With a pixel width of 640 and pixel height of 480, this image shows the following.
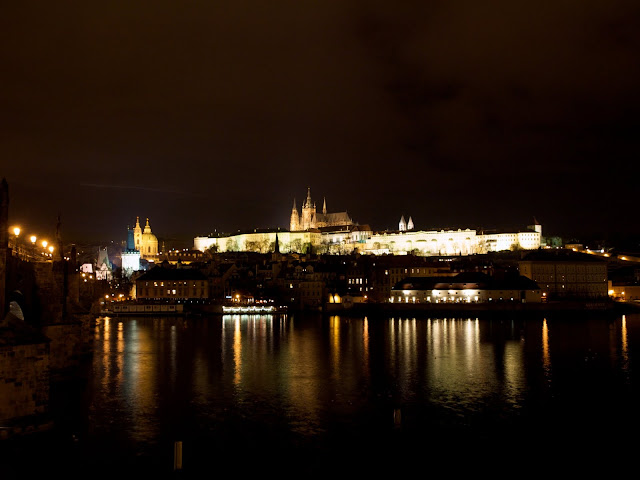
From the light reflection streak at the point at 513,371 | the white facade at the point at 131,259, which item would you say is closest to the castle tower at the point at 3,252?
the light reflection streak at the point at 513,371

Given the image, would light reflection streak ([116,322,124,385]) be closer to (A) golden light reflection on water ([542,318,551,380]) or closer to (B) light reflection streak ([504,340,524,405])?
(B) light reflection streak ([504,340,524,405])

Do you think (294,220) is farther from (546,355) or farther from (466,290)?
(546,355)

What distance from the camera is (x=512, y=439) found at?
38.9 ft

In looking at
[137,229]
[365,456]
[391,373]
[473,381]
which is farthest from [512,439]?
[137,229]

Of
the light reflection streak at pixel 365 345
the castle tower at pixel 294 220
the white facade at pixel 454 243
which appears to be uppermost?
the castle tower at pixel 294 220

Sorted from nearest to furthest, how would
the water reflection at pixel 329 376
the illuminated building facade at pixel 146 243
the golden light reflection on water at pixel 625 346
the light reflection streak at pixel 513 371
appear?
the water reflection at pixel 329 376
the light reflection streak at pixel 513 371
the golden light reflection on water at pixel 625 346
the illuminated building facade at pixel 146 243

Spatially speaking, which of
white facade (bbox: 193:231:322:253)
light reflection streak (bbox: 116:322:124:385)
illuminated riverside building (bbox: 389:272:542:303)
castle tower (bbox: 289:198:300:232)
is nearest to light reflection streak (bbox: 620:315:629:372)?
illuminated riverside building (bbox: 389:272:542:303)

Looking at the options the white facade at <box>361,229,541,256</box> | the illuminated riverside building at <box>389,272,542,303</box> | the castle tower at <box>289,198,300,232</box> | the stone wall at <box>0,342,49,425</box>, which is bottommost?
the stone wall at <box>0,342,49,425</box>

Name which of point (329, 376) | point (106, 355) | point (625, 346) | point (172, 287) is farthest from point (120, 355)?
point (172, 287)

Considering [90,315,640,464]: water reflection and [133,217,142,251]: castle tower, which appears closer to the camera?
[90,315,640,464]: water reflection

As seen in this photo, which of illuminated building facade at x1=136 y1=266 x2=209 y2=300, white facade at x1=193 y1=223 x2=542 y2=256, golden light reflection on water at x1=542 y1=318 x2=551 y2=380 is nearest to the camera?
golden light reflection on water at x1=542 y1=318 x2=551 y2=380

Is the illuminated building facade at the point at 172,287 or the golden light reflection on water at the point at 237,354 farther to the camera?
the illuminated building facade at the point at 172,287

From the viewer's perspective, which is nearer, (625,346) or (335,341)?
(625,346)

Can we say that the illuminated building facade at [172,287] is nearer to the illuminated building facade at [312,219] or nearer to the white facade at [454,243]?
the white facade at [454,243]
